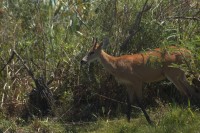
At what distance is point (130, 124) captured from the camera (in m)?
8.48

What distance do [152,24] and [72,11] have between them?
1.80 m

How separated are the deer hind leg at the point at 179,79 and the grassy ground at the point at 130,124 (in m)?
0.40

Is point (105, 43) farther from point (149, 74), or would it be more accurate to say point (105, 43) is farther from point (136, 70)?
point (149, 74)

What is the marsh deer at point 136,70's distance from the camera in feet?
28.5

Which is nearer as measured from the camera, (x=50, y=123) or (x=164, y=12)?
(x=50, y=123)

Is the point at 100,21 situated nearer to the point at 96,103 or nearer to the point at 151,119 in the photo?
the point at 96,103

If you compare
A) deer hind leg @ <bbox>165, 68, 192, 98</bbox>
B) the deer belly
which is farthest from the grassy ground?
the deer belly

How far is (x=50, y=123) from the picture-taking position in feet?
29.3

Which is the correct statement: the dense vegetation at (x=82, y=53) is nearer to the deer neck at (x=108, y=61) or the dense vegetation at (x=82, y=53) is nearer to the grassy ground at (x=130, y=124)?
the grassy ground at (x=130, y=124)

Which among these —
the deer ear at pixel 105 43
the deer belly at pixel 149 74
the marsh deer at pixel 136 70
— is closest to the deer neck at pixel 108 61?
the marsh deer at pixel 136 70

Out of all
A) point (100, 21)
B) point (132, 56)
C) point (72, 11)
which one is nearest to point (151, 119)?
point (132, 56)

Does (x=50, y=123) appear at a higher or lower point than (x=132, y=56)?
lower

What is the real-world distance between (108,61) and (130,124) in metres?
1.39

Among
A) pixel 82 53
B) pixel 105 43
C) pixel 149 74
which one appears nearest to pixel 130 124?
pixel 149 74
